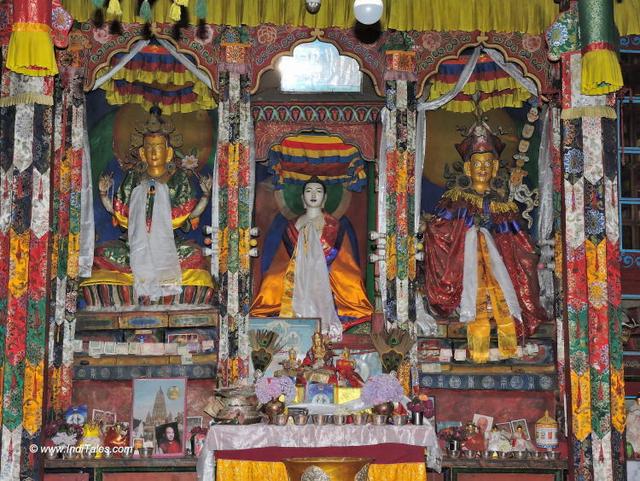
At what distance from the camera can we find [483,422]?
12.9 meters

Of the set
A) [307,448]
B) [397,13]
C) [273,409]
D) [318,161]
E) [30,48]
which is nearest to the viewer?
[30,48]

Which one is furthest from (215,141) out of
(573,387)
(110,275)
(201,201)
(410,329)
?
(573,387)

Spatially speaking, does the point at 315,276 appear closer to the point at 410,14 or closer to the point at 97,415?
the point at 97,415

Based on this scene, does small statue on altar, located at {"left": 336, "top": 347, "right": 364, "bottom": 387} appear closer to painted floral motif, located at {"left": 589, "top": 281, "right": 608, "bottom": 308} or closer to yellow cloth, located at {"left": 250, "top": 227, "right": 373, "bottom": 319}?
yellow cloth, located at {"left": 250, "top": 227, "right": 373, "bottom": 319}

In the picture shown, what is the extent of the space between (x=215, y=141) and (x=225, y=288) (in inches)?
88.3

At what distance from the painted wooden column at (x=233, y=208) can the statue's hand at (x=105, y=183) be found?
4.61 feet

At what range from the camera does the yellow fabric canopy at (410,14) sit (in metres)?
12.7

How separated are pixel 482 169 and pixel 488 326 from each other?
168 centimetres

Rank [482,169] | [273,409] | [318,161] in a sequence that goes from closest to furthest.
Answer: [273,409] < [482,169] < [318,161]

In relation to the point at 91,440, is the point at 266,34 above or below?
above

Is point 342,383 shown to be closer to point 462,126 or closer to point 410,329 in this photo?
point 410,329

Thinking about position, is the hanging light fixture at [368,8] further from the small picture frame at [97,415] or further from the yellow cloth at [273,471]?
the small picture frame at [97,415]

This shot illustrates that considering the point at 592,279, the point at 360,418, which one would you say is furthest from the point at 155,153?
the point at 592,279

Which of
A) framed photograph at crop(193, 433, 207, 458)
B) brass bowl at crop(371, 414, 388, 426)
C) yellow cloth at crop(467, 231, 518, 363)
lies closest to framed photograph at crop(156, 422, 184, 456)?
framed photograph at crop(193, 433, 207, 458)
